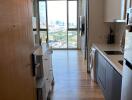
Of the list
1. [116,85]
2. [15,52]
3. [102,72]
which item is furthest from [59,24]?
[15,52]

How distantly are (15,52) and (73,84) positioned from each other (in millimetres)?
3001

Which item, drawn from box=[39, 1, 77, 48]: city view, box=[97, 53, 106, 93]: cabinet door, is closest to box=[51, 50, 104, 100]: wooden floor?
box=[97, 53, 106, 93]: cabinet door

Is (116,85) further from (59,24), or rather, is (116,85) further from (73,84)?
(59,24)

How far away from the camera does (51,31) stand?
909 cm

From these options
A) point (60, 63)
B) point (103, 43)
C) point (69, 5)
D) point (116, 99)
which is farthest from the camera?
point (69, 5)

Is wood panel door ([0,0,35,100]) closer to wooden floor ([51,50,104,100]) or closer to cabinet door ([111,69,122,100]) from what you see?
cabinet door ([111,69,122,100])

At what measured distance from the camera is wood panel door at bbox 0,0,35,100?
3.87 ft

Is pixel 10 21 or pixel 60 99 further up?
pixel 10 21

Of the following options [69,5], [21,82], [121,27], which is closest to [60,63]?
[121,27]

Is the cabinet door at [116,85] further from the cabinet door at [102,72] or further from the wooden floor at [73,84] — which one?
the wooden floor at [73,84]

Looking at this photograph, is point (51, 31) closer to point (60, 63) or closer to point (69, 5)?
point (69, 5)

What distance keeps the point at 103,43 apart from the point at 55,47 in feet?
15.1

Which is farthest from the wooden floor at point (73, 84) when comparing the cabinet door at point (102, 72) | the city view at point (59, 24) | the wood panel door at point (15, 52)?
the city view at point (59, 24)

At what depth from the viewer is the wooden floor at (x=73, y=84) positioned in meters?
3.61
